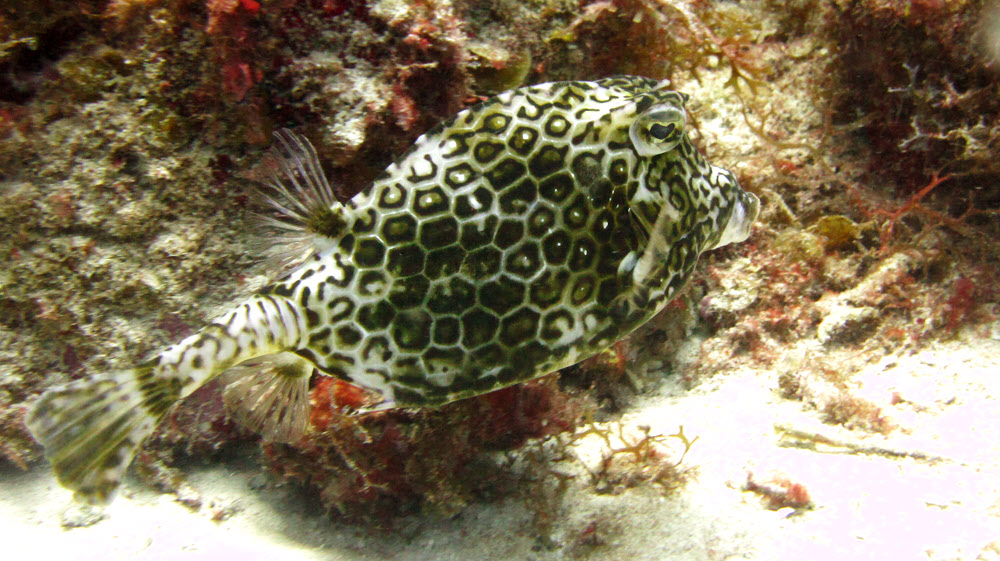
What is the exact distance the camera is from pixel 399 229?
2.05 meters

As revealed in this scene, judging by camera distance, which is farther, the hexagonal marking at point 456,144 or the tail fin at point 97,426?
the hexagonal marking at point 456,144

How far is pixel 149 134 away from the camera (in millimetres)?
2445

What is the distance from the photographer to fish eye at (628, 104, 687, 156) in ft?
6.97

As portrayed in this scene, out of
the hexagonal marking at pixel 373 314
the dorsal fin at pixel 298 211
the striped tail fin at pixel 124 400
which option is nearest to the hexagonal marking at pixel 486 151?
the dorsal fin at pixel 298 211

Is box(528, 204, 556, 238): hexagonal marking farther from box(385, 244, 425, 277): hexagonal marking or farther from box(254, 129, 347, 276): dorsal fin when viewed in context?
box(254, 129, 347, 276): dorsal fin

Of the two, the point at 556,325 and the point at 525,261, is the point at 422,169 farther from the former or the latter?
the point at 556,325

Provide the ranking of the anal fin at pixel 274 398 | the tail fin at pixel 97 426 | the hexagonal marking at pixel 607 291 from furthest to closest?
the anal fin at pixel 274 398 < the hexagonal marking at pixel 607 291 < the tail fin at pixel 97 426

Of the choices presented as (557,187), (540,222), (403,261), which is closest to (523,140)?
(557,187)

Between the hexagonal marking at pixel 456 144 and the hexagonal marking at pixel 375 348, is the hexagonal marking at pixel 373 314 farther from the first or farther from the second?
the hexagonal marking at pixel 456 144

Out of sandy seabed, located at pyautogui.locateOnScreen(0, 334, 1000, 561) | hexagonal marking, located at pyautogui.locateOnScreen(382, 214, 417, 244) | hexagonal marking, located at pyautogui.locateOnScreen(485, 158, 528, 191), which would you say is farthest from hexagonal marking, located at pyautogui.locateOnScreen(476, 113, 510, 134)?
sandy seabed, located at pyautogui.locateOnScreen(0, 334, 1000, 561)

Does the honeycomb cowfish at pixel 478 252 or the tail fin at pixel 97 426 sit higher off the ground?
the honeycomb cowfish at pixel 478 252

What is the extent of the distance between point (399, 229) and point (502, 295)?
481 millimetres

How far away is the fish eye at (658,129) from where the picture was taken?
2.12m

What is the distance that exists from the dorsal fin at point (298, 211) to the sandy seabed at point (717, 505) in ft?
5.20
